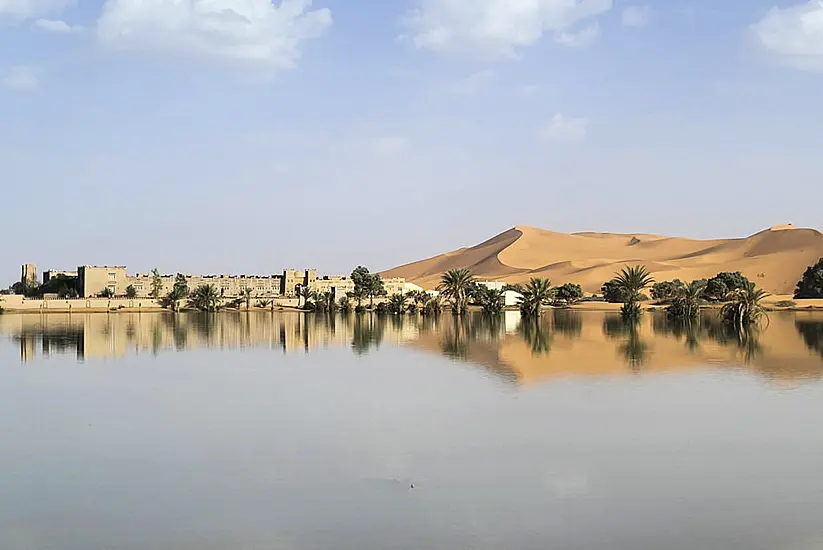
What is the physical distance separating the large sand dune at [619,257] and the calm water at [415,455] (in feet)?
289

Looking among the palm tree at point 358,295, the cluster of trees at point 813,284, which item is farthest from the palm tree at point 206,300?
the cluster of trees at point 813,284

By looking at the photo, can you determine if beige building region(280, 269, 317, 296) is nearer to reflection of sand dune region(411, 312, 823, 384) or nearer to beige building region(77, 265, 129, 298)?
beige building region(77, 265, 129, 298)

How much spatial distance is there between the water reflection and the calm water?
0.35m

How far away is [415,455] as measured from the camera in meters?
12.9

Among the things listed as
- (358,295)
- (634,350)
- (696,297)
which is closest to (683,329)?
(634,350)

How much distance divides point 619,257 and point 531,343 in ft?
377

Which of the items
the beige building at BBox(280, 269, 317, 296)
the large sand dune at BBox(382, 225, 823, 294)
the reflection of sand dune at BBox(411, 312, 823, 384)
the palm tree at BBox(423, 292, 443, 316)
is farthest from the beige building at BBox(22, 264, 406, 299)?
the reflection of sand dune at BBox(411, 312, 823, 384)

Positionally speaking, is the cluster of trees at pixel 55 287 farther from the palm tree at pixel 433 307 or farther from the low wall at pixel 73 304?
the palm tree at pixel 433 307

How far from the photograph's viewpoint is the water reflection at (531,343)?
1016 inches

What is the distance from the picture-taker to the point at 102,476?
11734 mm

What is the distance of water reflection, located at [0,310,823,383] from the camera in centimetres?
2581

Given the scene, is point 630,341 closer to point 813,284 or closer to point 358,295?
point 358,295

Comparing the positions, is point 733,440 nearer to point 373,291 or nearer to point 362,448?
point 362,448

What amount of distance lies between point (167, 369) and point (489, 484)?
1658 cm
